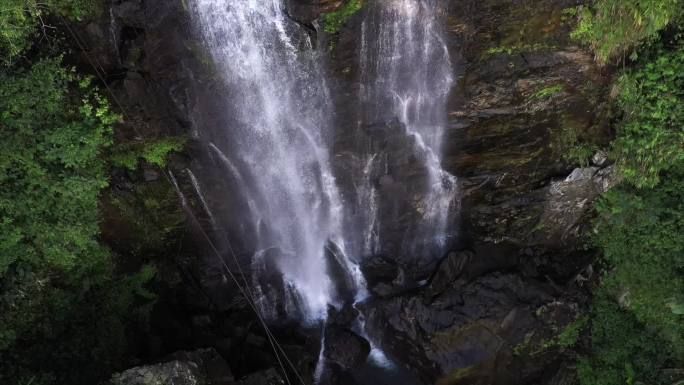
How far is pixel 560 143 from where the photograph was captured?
30.8 feet

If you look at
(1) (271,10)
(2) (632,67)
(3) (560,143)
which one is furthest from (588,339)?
(1) (271,10)

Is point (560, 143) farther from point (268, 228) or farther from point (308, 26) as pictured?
point (268, 228)

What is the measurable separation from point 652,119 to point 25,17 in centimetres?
1134

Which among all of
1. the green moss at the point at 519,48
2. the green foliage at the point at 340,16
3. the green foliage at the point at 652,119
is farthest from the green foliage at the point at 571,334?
the green foliage at the point at 340,16

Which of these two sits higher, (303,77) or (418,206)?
(303,77)

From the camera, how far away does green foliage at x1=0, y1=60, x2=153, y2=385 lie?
7.13m

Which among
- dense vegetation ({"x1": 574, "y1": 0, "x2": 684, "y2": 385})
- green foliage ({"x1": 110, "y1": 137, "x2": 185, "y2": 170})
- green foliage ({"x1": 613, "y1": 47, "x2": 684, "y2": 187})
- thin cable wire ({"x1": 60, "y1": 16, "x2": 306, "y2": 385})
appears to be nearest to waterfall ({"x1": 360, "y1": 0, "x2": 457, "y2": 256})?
dense vegetation ({"x1": 574, "y1": 0, "x2": 684, "y2": 385})

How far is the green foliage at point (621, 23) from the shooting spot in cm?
740

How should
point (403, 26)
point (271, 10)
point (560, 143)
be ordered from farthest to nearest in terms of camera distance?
point (560, 143)
point (403, 26)
point (271, 10)

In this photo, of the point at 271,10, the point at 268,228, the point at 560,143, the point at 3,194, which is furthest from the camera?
the point at 268,228

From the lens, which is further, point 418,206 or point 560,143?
point 418,206

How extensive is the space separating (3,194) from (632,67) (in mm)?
11653

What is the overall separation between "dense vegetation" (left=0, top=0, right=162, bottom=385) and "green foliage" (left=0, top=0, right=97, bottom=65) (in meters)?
0.02

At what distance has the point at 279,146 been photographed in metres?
9.72
